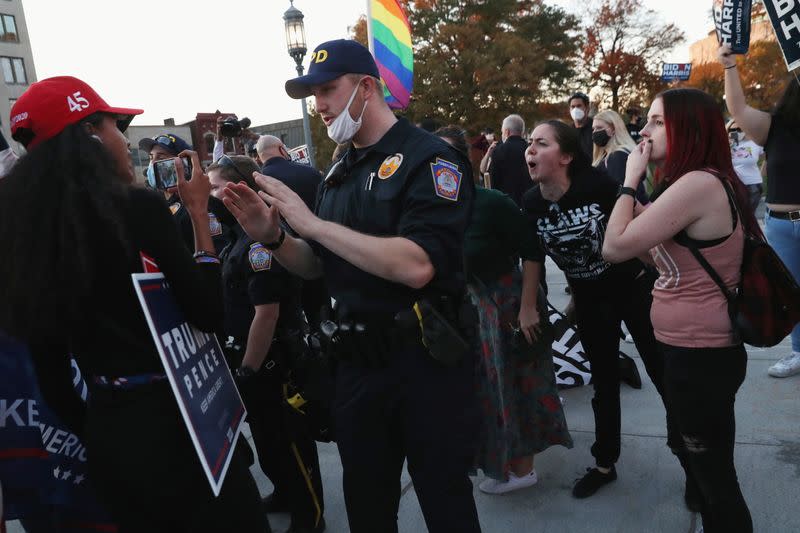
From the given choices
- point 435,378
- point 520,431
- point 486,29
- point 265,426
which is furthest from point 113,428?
point 486,29

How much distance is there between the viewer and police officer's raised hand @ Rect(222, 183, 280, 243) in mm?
1954

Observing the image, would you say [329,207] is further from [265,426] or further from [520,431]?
[520,431]

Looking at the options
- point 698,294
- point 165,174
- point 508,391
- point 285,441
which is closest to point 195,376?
point 165,174

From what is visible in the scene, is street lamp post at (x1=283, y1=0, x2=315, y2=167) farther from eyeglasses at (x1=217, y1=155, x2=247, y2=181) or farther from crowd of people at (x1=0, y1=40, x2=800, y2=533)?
crowd of people at (x1=0, y1=40, x2=800, y2=533)

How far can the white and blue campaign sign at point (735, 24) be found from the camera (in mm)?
2994

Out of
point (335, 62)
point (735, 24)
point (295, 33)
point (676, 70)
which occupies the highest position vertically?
point (295, 33)

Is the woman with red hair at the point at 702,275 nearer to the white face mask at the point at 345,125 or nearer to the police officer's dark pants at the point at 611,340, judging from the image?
the police officer's dark pants at the point at 611,340

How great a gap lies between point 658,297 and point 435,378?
3.03 feet

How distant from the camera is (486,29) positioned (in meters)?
29.5

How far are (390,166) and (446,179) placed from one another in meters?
0.18

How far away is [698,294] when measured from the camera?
6.82 ft

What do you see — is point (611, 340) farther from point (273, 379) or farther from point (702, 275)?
point (273, 379)

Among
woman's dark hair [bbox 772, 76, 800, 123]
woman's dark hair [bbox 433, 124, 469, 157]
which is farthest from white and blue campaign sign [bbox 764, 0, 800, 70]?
woman's dark hair [bbox 433, 124, 469, 157]

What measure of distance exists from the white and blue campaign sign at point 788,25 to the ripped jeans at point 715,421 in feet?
5.80
